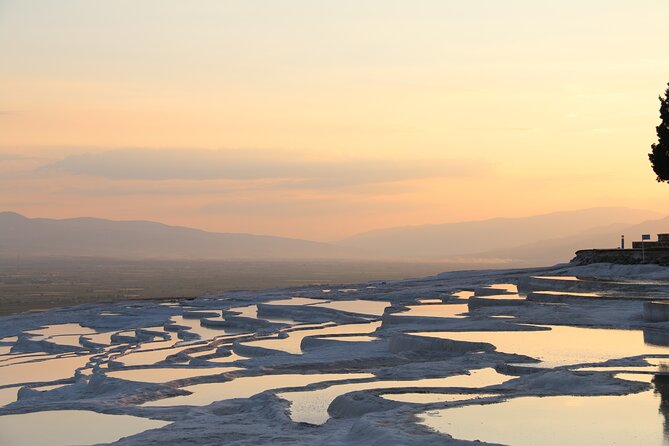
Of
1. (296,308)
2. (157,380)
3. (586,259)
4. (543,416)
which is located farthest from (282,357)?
(586,259)

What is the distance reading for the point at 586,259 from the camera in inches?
1593

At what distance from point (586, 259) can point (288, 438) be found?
32447 millimetres

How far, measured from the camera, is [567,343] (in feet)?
56.0

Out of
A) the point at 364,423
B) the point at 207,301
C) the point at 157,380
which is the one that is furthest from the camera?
the point at 207,301

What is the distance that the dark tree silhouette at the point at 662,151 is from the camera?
145ft

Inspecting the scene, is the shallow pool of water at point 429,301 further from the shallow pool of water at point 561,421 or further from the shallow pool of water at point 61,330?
the shallow pool of water at point 561,421

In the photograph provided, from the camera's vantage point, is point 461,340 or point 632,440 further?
point 461,340

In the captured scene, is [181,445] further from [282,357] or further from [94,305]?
[94,305]

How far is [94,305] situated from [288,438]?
90.9ft

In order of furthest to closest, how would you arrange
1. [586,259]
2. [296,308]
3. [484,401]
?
1. [586,259]
2. [296,308]
3. [484,401]

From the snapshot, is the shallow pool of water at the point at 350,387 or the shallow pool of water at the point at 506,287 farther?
the shallow pool of water at the point at 506,287

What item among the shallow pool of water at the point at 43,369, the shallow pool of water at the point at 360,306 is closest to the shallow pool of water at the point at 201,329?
the shallow pool of water at the point at 43,369

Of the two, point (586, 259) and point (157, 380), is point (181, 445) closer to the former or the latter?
point (157, 380)

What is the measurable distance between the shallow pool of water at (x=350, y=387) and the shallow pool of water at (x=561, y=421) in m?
1.55
